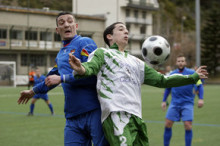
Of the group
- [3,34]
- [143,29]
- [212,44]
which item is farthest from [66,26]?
[143,29]

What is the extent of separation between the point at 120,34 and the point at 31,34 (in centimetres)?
3998

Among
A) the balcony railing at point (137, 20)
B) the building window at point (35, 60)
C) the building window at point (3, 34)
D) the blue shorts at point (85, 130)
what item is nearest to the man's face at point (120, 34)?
the blue shorts at point (85, 130)

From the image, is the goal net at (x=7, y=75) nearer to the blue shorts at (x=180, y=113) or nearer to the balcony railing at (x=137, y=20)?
the balcony railing at (x=137, y=20)

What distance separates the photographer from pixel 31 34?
1684 inches

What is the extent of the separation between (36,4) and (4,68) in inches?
294

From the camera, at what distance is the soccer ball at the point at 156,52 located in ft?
17.0

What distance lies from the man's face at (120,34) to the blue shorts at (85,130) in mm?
744

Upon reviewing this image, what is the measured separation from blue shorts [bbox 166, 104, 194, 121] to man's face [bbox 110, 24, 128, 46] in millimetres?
4023

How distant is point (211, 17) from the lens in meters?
57.8

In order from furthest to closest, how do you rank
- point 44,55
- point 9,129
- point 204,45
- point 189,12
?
point 189,12, point 204,45, point 44,55, point 9,129

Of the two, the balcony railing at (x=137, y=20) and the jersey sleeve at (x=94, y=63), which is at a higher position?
the balcony railing at (x=137, y=20)

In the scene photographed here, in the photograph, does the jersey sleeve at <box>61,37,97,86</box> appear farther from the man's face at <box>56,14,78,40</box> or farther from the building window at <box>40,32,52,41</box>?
the building window at <box>40,32,52,41</box>

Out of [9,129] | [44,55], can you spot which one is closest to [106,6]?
[44,55]

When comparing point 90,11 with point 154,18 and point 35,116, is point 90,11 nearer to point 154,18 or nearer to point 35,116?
point 154,18
